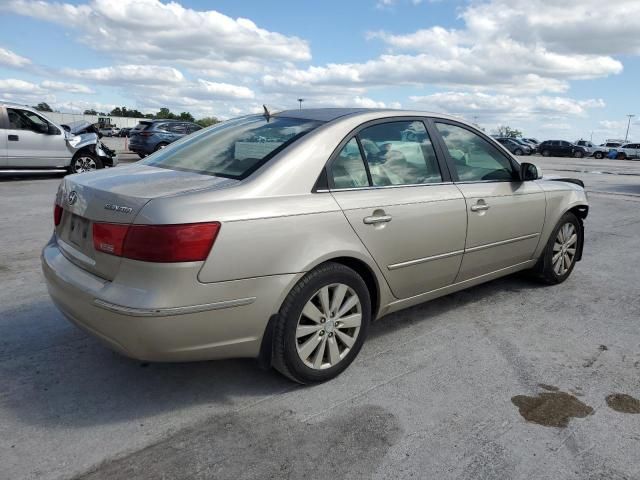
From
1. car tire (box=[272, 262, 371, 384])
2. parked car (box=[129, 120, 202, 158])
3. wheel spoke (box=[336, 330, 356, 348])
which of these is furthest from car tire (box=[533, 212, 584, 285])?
parked car (box=[129, 120, 202, 158])

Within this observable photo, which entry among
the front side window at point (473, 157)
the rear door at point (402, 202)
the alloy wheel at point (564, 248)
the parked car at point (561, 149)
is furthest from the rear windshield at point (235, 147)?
the parked car at point (561, 149)

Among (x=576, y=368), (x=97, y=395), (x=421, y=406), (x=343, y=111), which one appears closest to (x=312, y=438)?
(x=421, y=406)

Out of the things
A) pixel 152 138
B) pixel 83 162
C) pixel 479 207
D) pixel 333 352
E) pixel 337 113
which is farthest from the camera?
pixel 152 138

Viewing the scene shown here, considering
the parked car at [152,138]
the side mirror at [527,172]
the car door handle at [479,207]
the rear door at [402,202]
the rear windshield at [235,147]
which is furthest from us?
the parked car at [152,138]

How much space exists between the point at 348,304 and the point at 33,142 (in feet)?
37.3

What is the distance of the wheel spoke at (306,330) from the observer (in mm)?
2904

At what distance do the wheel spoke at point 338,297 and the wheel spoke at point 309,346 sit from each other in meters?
0.18

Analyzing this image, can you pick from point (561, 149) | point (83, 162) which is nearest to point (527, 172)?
point (83, 162)

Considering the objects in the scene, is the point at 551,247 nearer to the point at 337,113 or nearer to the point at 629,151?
the point at 337,113

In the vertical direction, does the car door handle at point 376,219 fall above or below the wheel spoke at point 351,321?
above

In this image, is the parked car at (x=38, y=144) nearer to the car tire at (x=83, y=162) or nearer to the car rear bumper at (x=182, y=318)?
the car tire at (x=83, y=162)

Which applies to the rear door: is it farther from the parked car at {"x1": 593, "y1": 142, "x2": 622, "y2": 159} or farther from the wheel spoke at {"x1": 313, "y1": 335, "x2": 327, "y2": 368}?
the parked car at {"x1": 593, "y1": 142, "x2": 622, "y2": 159}

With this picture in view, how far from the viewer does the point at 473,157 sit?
412 cm

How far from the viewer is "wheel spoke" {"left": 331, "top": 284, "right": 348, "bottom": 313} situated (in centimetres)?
304
